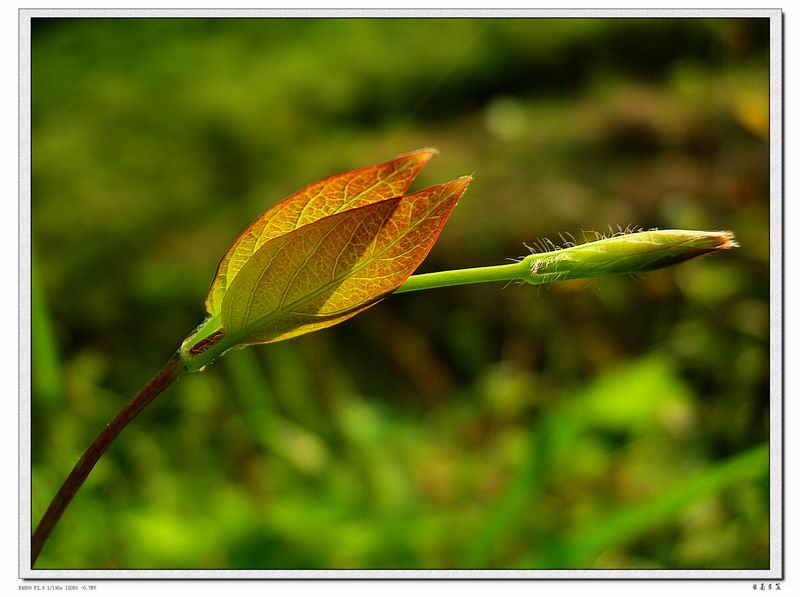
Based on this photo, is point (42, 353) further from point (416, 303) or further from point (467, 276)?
point (467, 276)

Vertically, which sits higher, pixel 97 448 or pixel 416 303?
pixel 416 303

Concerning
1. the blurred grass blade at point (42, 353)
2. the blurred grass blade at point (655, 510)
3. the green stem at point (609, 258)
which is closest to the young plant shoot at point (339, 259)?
the green stem at point (609, 258)

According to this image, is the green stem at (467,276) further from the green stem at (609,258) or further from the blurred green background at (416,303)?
the blurred green background at (416,303)

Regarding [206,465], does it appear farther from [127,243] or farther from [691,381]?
[691,381]

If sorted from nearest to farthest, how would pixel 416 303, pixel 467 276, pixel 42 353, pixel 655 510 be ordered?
pixel 467 276, pixel 655 510, pixel 42 353, pixel 416 303

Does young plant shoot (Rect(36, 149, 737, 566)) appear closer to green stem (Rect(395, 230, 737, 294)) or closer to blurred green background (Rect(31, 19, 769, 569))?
green stem (Rect(395, 230, 737, 294))

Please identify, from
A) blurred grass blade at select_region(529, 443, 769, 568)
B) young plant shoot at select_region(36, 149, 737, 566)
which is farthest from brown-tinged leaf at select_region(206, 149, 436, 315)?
blurred grass blade at select_region(529, 443, 769, 568)

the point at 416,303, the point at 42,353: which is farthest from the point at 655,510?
the point at 42,353

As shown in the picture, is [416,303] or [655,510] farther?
[416,303]
